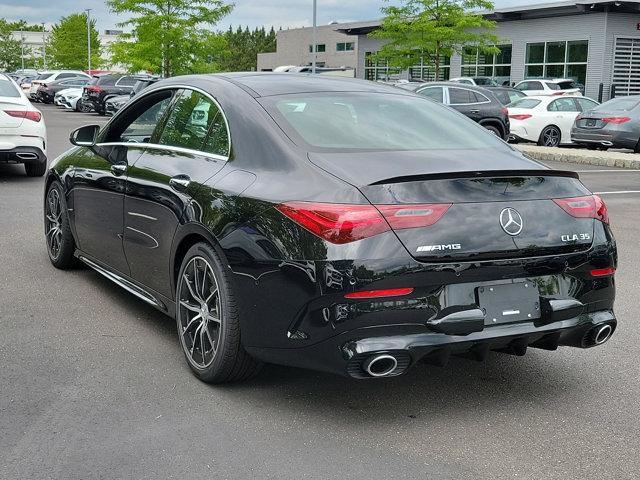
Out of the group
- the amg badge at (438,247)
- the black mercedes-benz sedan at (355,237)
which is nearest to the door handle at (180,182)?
the black mercedes-benz sedan at (355,237)

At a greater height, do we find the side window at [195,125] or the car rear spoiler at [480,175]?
the side window at [195,125]

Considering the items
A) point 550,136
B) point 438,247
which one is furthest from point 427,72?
point 438,247

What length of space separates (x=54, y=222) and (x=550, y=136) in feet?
59.1

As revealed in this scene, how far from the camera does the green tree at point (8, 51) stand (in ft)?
424

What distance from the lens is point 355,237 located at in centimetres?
371


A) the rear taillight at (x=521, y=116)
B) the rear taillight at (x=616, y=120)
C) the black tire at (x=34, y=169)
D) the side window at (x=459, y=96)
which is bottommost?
the black tire at (x=34, y=169)

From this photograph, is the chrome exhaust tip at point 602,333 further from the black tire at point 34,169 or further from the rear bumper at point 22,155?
the black tire at point 34,169

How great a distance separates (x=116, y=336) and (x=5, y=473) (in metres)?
1.89

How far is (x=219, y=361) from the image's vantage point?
428 centimetres

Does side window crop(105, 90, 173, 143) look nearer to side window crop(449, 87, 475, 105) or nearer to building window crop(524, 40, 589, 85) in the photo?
side window crop(449, 87, 475, 105)

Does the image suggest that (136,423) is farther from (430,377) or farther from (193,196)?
(430,377)

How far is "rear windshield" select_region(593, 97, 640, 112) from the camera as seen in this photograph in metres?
19.9

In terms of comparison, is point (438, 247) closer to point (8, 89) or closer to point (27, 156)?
point (27, 156)

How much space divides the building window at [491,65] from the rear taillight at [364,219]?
147 feet
